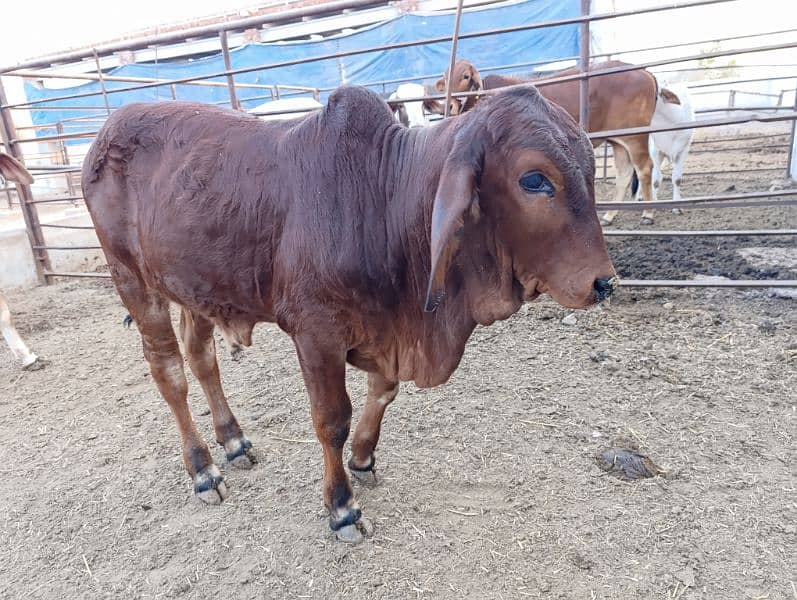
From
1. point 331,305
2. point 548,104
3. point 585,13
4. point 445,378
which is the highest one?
point 585,13

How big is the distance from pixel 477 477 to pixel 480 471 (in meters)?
0.05

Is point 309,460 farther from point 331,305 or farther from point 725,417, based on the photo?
point 725,417

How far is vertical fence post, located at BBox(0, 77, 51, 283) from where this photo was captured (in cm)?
563

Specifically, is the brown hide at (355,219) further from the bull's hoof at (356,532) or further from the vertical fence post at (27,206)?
the vertical fence post at (27,206)

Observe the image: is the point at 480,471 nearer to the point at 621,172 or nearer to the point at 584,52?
the point at 584,52

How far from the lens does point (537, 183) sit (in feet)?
5.32

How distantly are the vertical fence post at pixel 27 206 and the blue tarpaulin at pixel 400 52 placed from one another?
598cm

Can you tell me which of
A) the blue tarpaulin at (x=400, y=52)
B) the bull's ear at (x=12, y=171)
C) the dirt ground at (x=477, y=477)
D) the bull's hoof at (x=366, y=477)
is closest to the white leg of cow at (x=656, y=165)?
the dirt ground at (x=477, y=477)

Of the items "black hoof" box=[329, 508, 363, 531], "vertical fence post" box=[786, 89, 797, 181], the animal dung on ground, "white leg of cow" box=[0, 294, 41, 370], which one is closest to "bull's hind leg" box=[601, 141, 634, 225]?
"vertical fence post" box=[786, 89, 797, 181]

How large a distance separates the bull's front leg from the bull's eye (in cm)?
88

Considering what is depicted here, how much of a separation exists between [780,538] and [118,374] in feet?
12.9

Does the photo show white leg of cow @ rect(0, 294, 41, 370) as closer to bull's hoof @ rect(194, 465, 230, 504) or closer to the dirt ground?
the dirt ground

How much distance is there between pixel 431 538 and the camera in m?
2.26

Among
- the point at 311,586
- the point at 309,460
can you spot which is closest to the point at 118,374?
the point at 309,460
